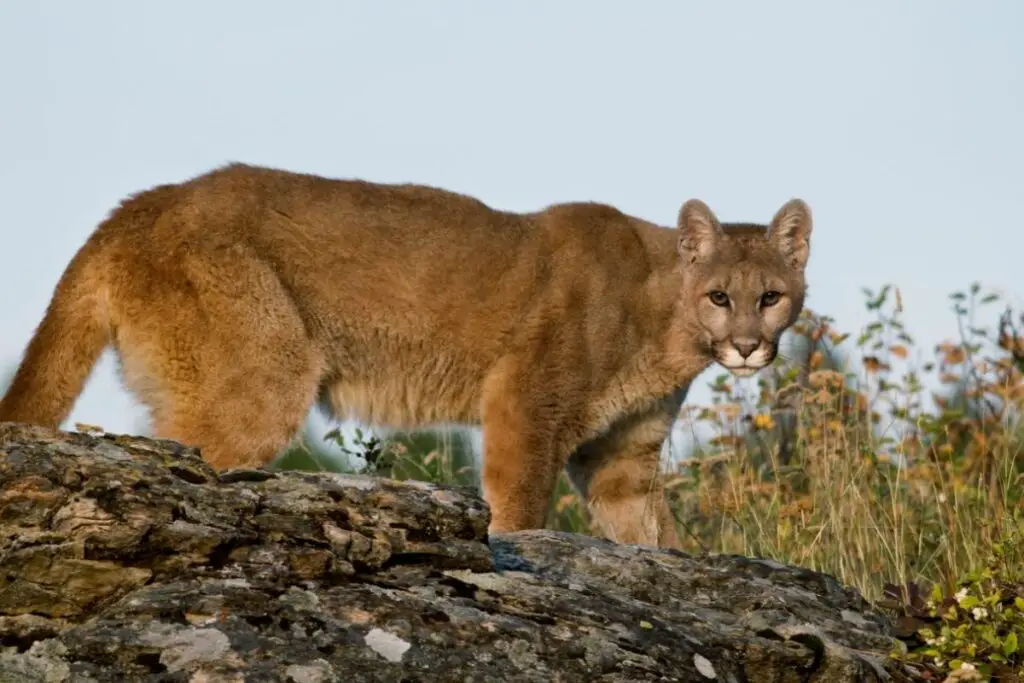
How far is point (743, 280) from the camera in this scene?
24.2ft

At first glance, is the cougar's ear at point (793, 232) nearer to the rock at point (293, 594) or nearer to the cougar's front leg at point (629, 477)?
the cougar's front leg at point (629, 477)

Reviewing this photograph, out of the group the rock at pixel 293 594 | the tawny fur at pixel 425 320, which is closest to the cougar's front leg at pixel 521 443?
the tawny fur at pixel 425 320

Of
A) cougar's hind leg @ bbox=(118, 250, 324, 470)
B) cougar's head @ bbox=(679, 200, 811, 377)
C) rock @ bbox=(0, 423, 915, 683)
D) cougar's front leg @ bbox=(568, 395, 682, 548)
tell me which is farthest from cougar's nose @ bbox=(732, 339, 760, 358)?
rock @ bbox=(0, 423, 915, 683)

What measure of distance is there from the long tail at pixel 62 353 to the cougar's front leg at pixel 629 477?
101 inches

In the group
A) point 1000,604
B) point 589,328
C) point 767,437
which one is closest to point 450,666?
point 1000,604

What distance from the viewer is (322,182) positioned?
7156 mm

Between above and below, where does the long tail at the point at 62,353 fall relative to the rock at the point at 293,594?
above

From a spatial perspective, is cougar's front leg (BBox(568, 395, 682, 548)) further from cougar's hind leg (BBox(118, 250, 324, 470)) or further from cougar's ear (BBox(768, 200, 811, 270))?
cougar's hind leg (BBox(118, 250, 324, 470))

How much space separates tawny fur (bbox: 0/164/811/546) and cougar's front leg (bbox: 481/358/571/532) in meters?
0.01

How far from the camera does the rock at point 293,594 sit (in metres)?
3.26

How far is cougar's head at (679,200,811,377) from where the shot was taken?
7312mm

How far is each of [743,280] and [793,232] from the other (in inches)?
22.1

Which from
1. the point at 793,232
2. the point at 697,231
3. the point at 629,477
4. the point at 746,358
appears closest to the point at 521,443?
the point at 629,477

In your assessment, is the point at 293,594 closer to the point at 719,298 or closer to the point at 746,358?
the point at 746,358
